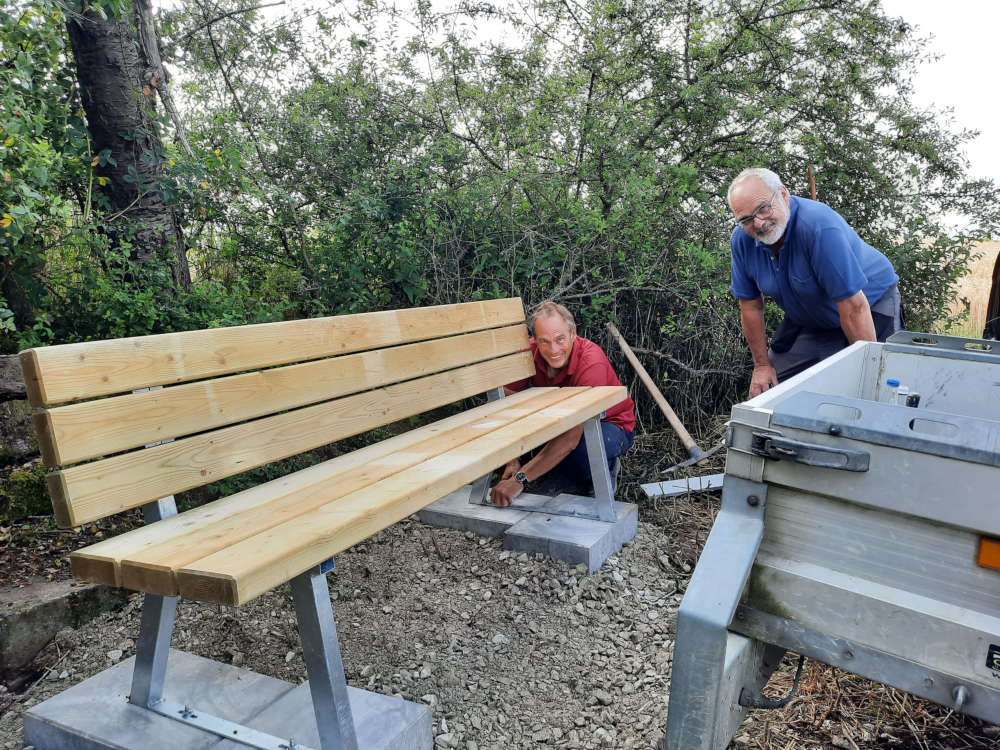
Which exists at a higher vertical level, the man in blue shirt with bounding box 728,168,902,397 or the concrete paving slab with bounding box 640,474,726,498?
the man in blue shirt with bounding box 728,168,902,397

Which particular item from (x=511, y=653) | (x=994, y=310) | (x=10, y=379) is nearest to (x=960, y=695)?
(x=511, y=653)

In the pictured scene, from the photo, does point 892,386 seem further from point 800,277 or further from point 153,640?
point 153,640

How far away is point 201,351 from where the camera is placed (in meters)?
2.15

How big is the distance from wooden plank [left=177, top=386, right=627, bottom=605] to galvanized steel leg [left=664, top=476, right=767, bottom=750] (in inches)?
34.2

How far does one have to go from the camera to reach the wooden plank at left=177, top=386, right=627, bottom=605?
1.48 m

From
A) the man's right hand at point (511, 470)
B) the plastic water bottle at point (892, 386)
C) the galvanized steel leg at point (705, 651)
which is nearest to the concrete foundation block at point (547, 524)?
the man's right hand at point (511, 470)

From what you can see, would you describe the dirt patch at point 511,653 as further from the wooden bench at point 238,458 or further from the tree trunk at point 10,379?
the tree trunk at point 10,379

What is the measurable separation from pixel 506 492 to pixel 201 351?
6.59 feet

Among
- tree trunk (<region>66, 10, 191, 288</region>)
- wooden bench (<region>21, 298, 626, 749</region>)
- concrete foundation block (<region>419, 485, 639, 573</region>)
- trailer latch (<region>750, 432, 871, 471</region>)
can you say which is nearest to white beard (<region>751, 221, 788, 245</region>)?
wooden bench (<region>21, 298, 626, 749</region>)

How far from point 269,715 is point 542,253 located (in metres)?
3.44

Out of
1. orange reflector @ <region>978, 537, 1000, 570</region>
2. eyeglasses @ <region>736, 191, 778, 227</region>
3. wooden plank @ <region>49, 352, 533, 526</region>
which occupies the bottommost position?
orange reflector @ <region>978, 537, 1000, 570</region>

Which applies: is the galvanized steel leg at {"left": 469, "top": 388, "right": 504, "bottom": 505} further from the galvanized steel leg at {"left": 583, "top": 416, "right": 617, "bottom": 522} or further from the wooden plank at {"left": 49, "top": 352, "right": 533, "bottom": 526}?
the galvanized steel leg at {"left": 583, "top": 416, "right": 617, "bottom": 522}

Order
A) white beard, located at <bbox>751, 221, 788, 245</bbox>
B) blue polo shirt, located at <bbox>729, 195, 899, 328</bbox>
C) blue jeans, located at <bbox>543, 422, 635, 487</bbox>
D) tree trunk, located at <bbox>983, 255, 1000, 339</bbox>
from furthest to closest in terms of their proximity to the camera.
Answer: tree trunk, located at <bbox>983, 255, 1000, 339</bbox>
blue jeans, located at <bbox>543, 422, 635, 487</bbox>
white beard, located at <bbox>751, 221, 788, 245</bbox>
blue polo shirt, located at <bbox>729, 195, 899, 328</bbox>

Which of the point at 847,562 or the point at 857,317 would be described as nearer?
the point at 847,562
